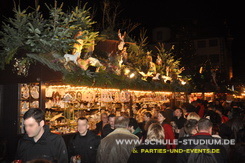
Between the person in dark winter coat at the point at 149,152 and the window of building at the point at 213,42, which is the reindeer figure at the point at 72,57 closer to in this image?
the person in dark winter coat at the point at 149,152

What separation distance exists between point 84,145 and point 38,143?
63.0 inches

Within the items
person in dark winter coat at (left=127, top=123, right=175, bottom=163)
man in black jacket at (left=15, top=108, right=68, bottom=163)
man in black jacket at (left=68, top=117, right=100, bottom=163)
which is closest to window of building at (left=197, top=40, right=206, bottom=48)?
man in black jacket at (left=68, top=117, right=100, bottom=163)

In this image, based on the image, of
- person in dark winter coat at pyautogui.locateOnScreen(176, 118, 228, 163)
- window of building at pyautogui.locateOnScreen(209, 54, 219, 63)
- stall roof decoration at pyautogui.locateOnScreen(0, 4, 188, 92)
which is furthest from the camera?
window of building at pyautogui.locateOnScreen(209, 54, 219, 63)

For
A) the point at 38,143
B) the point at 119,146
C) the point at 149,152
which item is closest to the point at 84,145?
the point at 119,146

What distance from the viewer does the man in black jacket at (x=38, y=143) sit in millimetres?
3562

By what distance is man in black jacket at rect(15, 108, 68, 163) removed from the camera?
3.56 meters

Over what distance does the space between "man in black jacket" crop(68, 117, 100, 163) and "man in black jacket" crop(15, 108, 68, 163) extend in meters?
1.35

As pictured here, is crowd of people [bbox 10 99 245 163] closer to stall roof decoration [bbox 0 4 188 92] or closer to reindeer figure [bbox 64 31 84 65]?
stall roof decoration [bbox 0 4 188 92]

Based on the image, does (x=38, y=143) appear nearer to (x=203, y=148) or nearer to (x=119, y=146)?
(x=119, y=146)

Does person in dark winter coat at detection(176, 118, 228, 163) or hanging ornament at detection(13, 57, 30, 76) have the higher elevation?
hanging ornament at detection(13, 57, 30, 76)

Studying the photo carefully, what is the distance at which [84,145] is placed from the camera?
5.10m

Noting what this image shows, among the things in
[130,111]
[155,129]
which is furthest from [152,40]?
[155,129]

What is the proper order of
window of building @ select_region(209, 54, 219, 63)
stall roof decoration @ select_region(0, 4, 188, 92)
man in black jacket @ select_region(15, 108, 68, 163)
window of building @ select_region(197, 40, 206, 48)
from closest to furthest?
man in black jacket @ select_region(15, 108, 68, 163) → stall roof decoration @ select_region(0, 4, 188, 92) → window of building @ select_region(209, 54, 219, 63) → window of building @ select_region(197, 40, 206, 48)

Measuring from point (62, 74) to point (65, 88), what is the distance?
2.16 meters
